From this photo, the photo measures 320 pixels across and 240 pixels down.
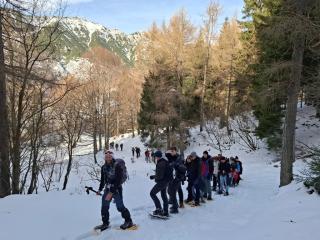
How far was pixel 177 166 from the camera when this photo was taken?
10422mm

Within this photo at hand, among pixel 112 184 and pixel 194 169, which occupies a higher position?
pixel 112 184

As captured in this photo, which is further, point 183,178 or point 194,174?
point 194,174

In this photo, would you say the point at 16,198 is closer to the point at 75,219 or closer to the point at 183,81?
the point at 75,219

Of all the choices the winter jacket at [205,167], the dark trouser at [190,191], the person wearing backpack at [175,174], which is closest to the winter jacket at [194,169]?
the dark trouser at [190,191]

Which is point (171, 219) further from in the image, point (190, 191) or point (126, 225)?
point (190, 191)

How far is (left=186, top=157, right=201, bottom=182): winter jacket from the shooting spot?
11.6m

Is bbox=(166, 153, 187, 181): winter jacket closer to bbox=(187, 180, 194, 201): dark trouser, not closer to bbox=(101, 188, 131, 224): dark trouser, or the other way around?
bbox=(187, 180, 194, 201): dark trouser

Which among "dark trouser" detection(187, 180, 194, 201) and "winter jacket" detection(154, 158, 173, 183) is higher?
"winter jacket" detection(154, 158, 173, 183)

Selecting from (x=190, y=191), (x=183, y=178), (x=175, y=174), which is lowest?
(x=190, y=191)

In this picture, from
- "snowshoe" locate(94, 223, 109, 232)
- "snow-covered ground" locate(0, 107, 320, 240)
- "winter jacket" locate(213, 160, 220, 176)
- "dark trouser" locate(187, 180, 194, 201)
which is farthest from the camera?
"winter jacket" locate(213, 160, 220, 176)

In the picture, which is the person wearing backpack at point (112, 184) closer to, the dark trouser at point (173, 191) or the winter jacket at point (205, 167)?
the dark trouser at point (173, 191)

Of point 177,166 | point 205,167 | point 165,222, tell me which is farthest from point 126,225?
point 205,167

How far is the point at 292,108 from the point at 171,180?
5.86 m

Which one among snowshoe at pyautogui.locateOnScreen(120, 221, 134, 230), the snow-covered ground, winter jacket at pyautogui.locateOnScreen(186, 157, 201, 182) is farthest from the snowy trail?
winter jacket at pyautogui.locateOnScreen(186, 157, 201, 182)
